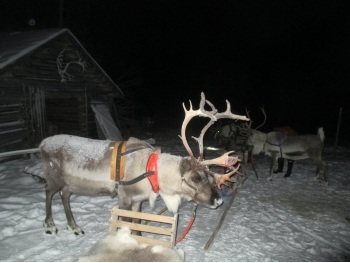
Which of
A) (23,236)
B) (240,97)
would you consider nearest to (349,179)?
(23,236)

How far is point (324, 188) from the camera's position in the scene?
8133 millimetres

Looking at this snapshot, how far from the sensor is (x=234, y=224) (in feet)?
18.4

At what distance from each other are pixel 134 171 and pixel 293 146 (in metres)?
6.39

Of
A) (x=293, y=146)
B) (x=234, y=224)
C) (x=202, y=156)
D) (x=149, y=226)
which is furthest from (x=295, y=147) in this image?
(x=149, y=226)

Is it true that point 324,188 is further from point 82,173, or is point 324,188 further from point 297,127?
point 297,127

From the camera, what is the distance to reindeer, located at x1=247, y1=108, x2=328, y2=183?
8.76 m

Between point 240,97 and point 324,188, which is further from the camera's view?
point 240,97

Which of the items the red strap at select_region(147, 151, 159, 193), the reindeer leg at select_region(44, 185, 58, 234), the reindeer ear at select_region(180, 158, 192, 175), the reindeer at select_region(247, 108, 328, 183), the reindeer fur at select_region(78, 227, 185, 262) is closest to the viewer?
the reindeer fur at select_region(78, 227, 185, 262)

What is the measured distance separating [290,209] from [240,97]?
24.1m

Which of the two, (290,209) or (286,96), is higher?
(286,96)

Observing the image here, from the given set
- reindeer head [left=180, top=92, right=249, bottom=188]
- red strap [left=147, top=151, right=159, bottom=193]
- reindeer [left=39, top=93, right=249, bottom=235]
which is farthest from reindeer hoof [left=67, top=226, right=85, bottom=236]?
reindeer head [left=180, top=92, right=249, bottom=188]

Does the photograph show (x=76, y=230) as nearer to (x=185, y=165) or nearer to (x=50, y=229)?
(x=50, y=229)

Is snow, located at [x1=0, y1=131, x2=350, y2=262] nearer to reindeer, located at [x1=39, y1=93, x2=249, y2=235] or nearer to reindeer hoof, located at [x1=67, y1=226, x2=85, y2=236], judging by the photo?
reindeer hoof, located at [x1=67, y1=226, x2=85, y2=236]

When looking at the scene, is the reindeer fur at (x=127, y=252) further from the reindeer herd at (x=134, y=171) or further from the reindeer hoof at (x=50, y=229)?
the reindeer hoof at (x=50, y=229)
